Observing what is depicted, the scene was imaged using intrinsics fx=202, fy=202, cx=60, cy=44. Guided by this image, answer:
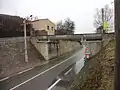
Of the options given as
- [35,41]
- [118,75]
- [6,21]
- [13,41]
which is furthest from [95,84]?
[35,41]

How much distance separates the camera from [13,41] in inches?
961

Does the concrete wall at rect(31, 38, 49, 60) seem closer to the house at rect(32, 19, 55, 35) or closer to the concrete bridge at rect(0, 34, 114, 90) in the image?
the concrete bridge at rect(0, 34, 114, 90)

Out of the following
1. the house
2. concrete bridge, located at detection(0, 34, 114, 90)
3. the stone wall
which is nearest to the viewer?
concrete bridge, located at detection(0, 34, 114, 90)

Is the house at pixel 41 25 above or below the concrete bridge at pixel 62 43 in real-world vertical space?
above

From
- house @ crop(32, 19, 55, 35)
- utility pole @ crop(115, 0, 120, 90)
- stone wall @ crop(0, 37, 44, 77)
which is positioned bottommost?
stone wall @ crop(0, 37, 44, 77)

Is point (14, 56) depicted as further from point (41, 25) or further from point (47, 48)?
point (41, 25)

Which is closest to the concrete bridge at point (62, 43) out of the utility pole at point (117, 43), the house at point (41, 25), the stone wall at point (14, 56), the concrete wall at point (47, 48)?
the concrete wall at point (47, 48)

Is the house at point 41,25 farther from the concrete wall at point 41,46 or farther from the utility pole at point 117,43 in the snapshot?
the utility pole at point 117,43

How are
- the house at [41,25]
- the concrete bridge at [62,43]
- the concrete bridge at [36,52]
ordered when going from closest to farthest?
the concrete bridge at [36,52] < the concrete bridge at [62,43] < the house at [41,25]

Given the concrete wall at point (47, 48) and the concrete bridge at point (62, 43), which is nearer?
the concrete bridge at point (62, 43)

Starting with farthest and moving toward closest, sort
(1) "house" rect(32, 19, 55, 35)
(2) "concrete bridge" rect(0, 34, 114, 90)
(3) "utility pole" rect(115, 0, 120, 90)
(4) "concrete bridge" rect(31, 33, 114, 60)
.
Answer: (1) "house" rect(32, 19, 55, 35) → (4) "concrete bridge" rect(31, 33, 114, 60) → (2) "concrete bridge" rect(0, 34, 114, 90) → (3) "utility pole" rect(115, 0, 120, 90)

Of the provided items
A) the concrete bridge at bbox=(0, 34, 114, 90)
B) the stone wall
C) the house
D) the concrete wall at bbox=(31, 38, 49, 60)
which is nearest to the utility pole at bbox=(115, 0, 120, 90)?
the concrete bridge at bbox=(0, 34, 114, 90)

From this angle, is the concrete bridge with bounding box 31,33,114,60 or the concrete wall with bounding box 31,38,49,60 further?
the concrete wall with bounding box 31,38,49,60

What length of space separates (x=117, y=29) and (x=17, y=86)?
1230 centimetres
